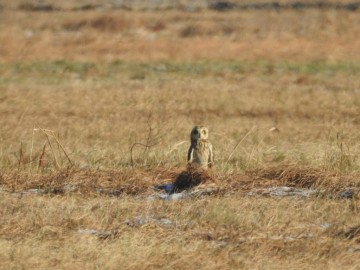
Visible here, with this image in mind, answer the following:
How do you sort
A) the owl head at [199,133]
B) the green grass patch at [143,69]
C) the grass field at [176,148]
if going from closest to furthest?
1. the grass field at [176,148]
2. the owl head at [199,133]
3. the green grass patch at [143,69]

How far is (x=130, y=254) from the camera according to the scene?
746cm

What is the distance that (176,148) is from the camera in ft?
39.6

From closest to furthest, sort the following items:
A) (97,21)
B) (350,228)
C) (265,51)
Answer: (350,228) < (265,51) < (97,21)

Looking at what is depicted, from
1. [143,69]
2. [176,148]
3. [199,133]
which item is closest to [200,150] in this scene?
[199,133]

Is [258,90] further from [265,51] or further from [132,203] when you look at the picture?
[132,203]

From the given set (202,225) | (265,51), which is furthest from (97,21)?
(202,225)

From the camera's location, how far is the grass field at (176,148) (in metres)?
7.70

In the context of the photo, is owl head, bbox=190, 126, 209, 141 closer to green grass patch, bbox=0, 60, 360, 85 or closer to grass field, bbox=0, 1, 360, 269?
grass field, bbox=0, 1, 360, 269

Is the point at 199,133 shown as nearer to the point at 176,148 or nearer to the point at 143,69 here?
the point at 176,148

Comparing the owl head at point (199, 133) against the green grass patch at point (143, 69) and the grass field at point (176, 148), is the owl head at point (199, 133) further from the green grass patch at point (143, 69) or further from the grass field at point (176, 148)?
the green grass patch at point (143, 69)

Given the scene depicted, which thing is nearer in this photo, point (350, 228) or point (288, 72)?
point (350, 228)

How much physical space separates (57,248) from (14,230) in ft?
1.98

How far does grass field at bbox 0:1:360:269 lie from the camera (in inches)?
303

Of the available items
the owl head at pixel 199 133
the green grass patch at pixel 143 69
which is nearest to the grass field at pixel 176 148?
the green grass patch at pixel 143 69
